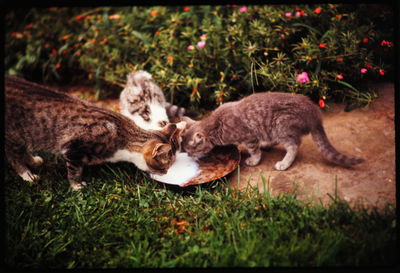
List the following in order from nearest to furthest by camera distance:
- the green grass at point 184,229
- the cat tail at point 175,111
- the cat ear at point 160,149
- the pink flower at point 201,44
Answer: the green grass at point 184,229, the cat ear at point 160,149, the pink flower at point 201,44, the cat tail at point 175,111

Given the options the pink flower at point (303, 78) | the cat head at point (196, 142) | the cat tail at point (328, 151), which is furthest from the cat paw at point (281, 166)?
the pink flower at point (303, 78)

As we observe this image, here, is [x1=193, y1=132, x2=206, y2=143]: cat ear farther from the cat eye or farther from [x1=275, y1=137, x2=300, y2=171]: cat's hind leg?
[x1=275, y1=137, x2=300, y2=171]: cat's hind leg

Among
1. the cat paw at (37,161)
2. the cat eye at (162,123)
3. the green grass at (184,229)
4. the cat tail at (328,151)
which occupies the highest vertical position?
the cat tail at (328,151)

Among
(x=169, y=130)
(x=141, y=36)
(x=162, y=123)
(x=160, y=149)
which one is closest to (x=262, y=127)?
(x=169, y=130)

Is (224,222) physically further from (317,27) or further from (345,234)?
(317,27)

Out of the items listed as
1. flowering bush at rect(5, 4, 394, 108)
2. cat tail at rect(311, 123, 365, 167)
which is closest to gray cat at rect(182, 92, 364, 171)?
cat tail at rect(311, 123, 365, 167)

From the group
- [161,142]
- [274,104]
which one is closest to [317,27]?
[274,104]

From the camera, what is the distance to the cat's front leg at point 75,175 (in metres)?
3.61

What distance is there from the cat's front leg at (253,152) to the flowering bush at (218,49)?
0.82 metres

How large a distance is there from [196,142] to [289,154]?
1084 mm

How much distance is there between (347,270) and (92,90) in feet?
16.4

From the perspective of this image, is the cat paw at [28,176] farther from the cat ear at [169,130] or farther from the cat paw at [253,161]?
the cat paw at [253,161]

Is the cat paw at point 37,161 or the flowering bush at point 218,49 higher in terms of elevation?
the flowering bush at point 218,49

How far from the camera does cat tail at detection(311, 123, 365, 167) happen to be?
125 inches
